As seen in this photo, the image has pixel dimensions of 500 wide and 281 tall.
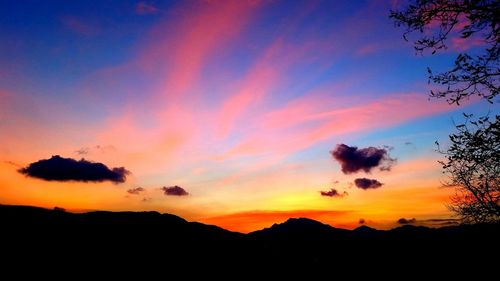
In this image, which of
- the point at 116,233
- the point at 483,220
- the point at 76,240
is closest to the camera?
the point at 483,220

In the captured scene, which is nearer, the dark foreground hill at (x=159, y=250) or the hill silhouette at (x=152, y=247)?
the dark foreground hill at (x=159, y=250)

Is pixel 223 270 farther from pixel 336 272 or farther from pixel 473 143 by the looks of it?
pixel 473 143

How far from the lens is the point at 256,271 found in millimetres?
100688

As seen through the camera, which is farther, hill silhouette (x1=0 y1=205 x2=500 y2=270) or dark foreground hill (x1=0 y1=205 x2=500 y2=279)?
hill silhouette (x1=0 y1=205 x2=500 y2=270)

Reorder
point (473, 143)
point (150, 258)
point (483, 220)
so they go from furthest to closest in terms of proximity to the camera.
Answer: point (150, 258) → point (483, 220) → point (473, 143)

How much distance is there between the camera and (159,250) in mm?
99500

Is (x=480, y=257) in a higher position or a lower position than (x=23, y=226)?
lower

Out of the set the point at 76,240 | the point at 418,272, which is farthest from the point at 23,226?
the point at 418,272

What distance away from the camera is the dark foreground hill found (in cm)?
6250

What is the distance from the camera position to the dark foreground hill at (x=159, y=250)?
62500 mm

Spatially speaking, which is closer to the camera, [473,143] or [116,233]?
[473,143]

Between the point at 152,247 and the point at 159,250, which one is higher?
the point at 152,247

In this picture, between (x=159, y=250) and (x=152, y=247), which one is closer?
(x=152, y=247)

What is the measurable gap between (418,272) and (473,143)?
257 ft
